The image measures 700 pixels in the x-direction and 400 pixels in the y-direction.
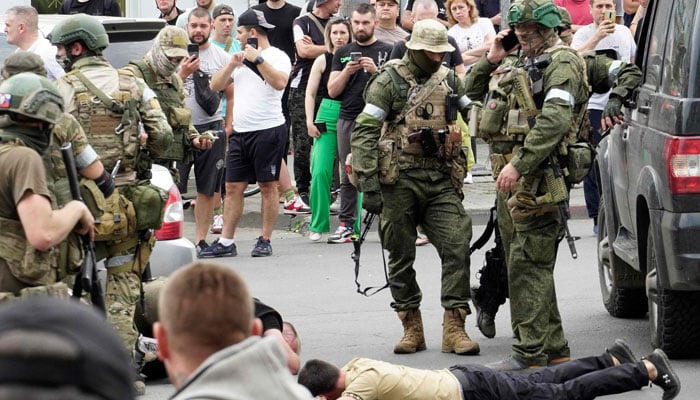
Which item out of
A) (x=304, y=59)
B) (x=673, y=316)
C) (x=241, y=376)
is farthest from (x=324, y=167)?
(x=241, y=376)

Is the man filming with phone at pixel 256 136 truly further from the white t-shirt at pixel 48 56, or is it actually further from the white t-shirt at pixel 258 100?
the white t-shirt at pixel 48 56

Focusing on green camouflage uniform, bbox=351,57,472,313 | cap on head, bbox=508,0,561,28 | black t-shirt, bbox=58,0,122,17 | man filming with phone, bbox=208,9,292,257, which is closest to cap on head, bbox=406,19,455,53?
green camouflage uniform, bbox=351,57,472,313

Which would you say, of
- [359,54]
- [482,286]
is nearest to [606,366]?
[482,286]

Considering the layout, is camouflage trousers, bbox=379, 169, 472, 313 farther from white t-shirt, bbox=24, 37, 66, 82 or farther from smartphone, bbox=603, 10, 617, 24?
smartphone, bbox=603, 10, 617, 24

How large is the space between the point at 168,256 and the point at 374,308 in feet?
6.37

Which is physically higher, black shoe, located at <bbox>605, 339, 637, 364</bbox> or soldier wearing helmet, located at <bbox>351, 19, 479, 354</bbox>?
soldier wearing helmet, located at <bbox>351, 19, 479, 354</bbox>

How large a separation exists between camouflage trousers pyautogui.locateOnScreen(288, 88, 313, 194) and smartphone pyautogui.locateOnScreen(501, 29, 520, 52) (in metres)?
5.94

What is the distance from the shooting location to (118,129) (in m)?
7.08

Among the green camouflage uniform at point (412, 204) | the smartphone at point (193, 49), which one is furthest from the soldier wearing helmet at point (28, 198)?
the smartphone at point (193, 49)

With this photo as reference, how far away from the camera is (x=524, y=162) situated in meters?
7.11

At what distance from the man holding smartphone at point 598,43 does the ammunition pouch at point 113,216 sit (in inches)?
235

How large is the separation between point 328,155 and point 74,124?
598cm

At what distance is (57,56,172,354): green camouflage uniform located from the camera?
7012 millimetres

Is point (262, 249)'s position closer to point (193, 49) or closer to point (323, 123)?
point (323, 123)
